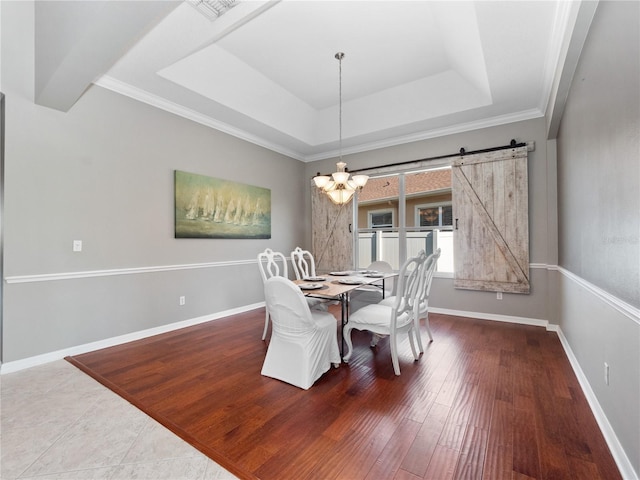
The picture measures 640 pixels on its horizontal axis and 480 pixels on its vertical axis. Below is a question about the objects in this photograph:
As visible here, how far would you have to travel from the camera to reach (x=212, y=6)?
228 centimetres

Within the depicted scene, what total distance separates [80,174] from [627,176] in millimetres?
4264

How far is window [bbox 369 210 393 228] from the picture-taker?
512 centimetres

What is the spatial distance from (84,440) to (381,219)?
4568mm

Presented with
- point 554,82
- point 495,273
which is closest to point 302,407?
point 495,273

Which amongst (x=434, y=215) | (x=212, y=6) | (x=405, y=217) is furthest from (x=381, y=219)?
(x=212, y=6)

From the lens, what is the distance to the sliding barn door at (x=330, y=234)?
5.43m

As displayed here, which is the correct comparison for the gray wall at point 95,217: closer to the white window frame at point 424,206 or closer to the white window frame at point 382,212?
the white window frame at point 382,212

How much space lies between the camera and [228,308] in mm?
4457

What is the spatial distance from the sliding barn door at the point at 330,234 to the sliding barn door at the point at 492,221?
72.7 inches

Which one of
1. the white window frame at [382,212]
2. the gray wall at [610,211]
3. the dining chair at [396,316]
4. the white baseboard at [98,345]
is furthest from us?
the white window frame at [382,212]

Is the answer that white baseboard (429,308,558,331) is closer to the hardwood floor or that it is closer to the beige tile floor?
the hardwood floor

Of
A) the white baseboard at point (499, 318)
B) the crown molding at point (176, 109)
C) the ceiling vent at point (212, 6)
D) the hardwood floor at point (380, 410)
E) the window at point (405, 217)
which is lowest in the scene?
the hardwood floor at point (380, 410)

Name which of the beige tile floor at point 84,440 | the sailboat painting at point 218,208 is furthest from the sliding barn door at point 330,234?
the beige tile floor at point 84,440

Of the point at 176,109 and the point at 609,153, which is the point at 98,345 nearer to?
the point at 176,109
